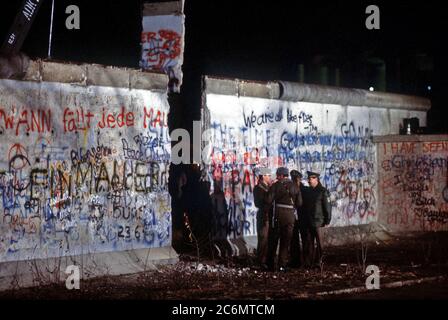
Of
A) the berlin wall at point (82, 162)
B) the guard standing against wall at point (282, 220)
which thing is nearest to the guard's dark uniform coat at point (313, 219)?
the guard standing against wall at point (282, 220)

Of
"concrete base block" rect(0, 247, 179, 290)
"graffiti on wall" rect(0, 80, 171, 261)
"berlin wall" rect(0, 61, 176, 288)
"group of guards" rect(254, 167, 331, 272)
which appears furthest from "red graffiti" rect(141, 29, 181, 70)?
"concrete base block" rect(0, 247, 179, 290)

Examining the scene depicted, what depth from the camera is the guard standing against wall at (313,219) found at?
14180 millimetres

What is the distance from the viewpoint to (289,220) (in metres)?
13.7

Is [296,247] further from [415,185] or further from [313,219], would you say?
[415,185]

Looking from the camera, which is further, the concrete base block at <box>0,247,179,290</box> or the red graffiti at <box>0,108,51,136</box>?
the red graffiti at <box>0,108,51,136</box>

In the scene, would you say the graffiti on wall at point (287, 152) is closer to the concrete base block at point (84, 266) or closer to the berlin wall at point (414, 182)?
the berlin wall at point (414, 182)

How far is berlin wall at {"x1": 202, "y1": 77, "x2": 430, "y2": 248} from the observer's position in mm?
15812

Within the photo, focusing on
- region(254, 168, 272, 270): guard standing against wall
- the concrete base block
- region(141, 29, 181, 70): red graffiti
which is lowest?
the concrete base block

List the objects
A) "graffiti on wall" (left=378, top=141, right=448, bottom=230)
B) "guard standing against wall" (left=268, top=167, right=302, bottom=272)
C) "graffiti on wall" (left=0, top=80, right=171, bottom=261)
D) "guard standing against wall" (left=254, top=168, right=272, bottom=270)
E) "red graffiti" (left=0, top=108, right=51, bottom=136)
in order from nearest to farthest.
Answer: "red graffiti" (left=0, top=108, right=51, bottom=136), "graffiti on wall" (left=0, top=80, right=171, bottom=261), "guard standing against wall" (left=268, top=167, right=302, bottom=272), "guard standing against wall" (left=254, top=168, right=272, bottom=270), "graffiti on wall" (left=378, top=141, right=448, bottom=230)

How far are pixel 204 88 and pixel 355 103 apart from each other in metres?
5.67

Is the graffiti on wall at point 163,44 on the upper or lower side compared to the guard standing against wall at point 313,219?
upper

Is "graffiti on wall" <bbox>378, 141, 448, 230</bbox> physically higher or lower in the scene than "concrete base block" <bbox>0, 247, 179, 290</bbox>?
higher

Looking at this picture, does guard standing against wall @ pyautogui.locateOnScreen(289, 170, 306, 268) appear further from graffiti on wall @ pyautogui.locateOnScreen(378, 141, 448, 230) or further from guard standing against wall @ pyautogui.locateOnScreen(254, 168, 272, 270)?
graffiti on wall @ pyautogui.locateOnScreen(378, 141, 448, 230)

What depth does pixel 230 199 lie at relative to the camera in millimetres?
15922
